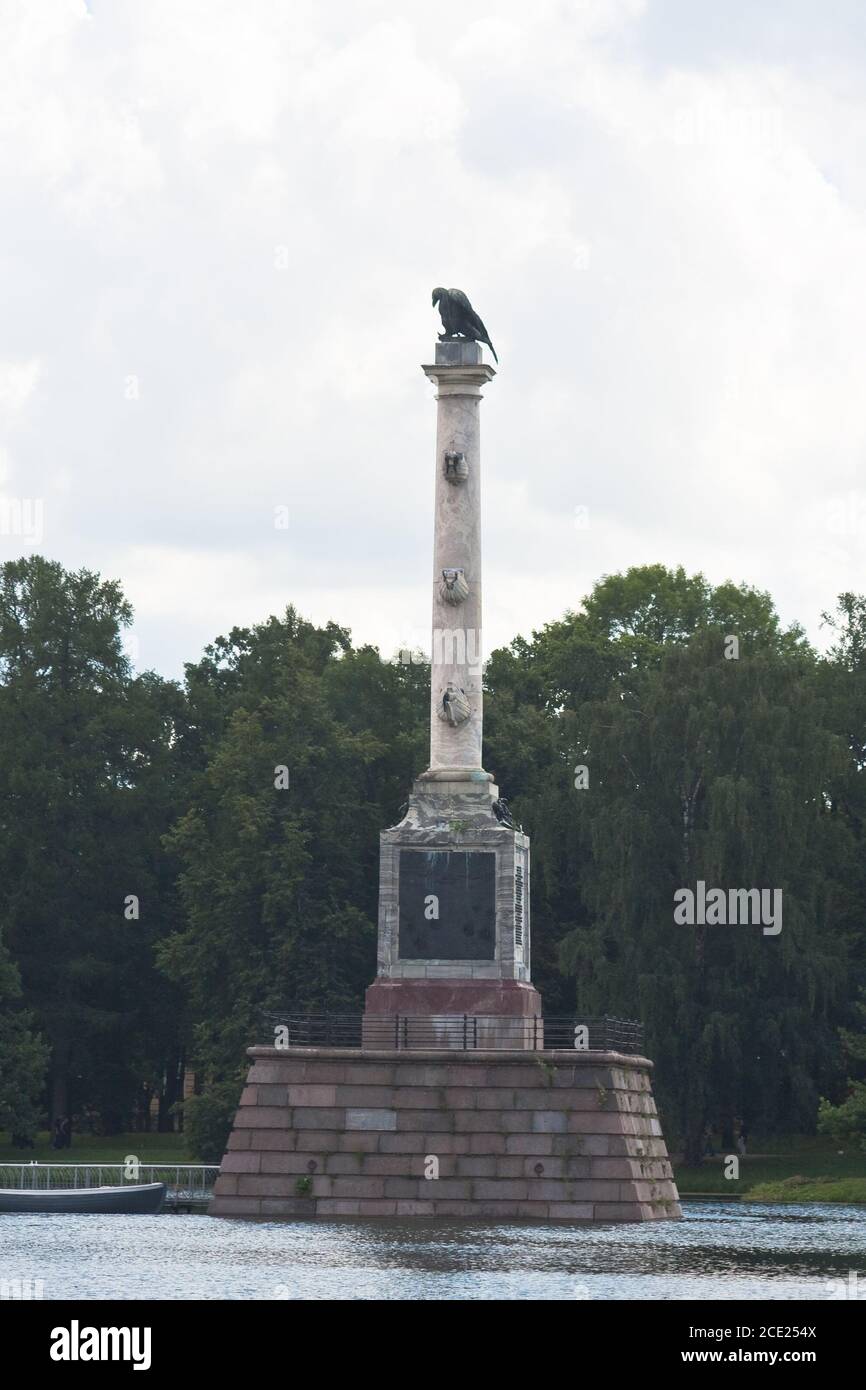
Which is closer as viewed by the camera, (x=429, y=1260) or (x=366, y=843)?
(x=429, y=1260)

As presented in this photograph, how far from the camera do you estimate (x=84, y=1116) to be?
88312 mm

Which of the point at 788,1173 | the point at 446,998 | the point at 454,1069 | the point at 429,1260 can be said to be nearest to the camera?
the point at 429,1260

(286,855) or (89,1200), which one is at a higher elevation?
(286,855)

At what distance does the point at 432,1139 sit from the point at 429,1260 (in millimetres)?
9813

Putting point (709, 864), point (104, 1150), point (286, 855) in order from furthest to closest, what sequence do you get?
point (104, 1150)
point (286, 855)
point (709, 864)

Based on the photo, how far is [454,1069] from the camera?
1786 inches

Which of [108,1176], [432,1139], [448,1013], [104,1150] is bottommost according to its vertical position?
[108,1176]

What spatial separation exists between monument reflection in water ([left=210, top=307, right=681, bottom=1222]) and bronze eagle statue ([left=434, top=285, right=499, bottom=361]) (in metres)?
1.01

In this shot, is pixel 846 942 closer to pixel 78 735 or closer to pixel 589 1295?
pixel 78 735

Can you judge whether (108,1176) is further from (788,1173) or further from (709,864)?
(788,1173)

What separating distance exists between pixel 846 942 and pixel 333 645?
2184 centimetres

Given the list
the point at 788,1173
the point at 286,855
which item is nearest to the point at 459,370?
the point at 286,855
